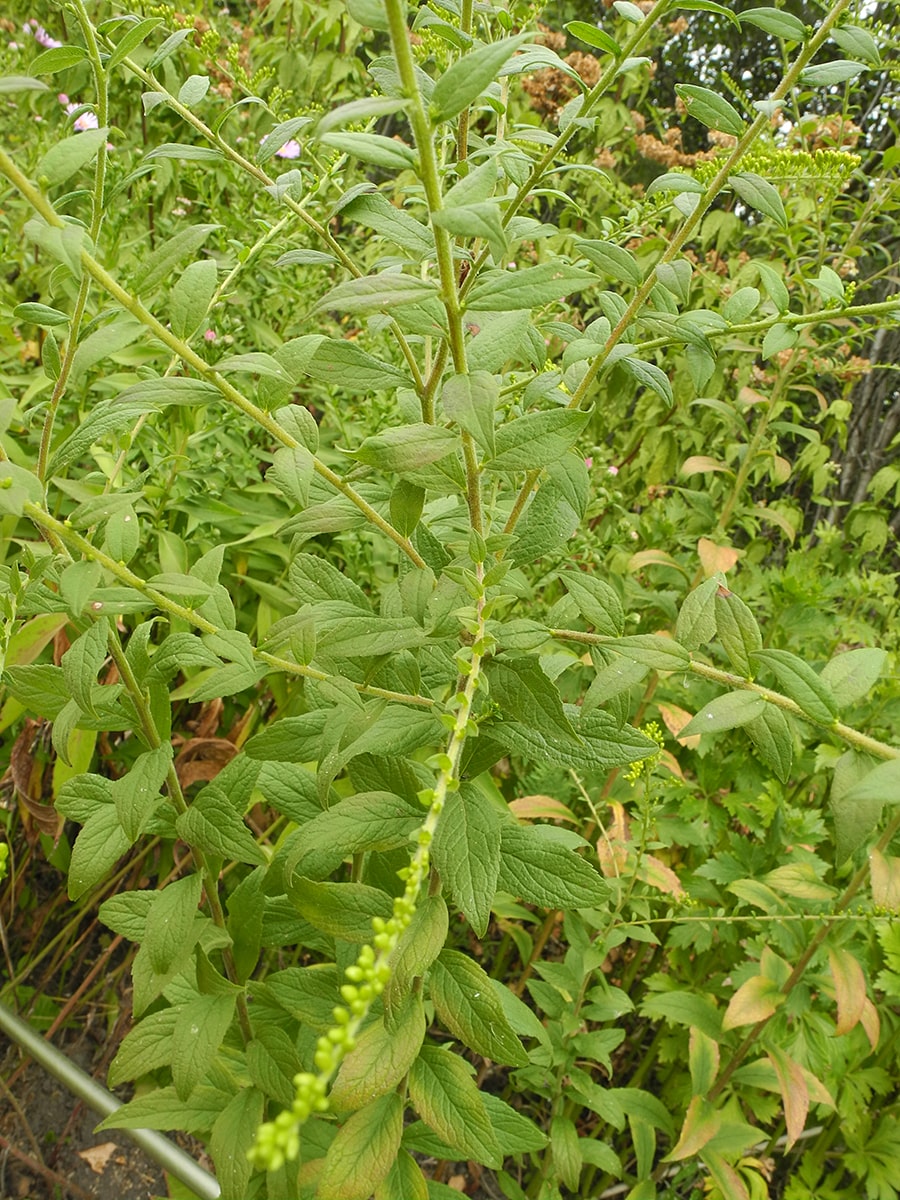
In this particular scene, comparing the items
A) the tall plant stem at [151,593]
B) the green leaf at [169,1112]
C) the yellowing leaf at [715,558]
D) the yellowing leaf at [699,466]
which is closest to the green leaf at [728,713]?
the tall plant stem at [151,593]

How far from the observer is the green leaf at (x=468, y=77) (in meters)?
0.46

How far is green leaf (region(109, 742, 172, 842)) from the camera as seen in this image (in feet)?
2.25

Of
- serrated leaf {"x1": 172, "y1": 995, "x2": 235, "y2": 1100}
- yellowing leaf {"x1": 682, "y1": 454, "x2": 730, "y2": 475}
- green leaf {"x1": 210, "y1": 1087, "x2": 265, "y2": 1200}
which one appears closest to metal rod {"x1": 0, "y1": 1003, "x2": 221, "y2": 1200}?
green leaf {"x1": 210, "y1": 1087, "x2": 265, "y2": 1200}

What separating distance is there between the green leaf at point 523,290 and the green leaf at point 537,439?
0.27 ft

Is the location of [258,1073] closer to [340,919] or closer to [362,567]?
[340,919]

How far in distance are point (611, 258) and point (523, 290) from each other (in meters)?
0.17

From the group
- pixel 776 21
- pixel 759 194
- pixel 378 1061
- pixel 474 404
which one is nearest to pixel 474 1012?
pixel 378 1061

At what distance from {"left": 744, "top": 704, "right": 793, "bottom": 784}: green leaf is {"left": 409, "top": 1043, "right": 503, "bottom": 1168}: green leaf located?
0.40m

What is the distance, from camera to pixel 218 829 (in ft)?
2.49

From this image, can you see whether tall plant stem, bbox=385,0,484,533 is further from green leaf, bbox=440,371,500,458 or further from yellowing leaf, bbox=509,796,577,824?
yellowing leaf, bbox=509,796,577,824

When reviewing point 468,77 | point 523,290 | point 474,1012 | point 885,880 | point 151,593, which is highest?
point 468,77

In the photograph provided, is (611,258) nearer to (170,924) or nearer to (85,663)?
(85,663)

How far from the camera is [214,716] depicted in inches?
57.7

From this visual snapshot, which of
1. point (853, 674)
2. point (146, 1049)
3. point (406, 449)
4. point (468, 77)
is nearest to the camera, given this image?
point (468, 77)
